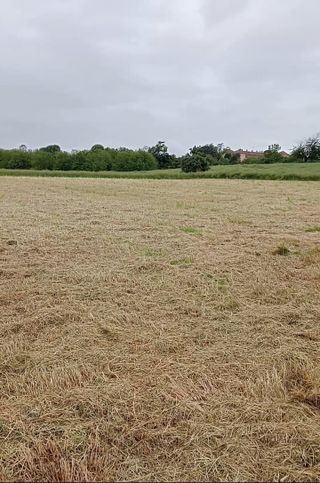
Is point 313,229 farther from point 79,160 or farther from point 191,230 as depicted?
point 79,160

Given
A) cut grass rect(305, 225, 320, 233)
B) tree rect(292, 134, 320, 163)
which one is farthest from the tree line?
cut grass rect(305, 225, 320, 233)

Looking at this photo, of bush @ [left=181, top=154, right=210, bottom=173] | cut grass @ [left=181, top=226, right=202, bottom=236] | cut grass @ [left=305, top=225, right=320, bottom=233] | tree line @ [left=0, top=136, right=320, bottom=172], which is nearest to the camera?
cut grass @ [left=181, top=226, right=202, bottom=236]

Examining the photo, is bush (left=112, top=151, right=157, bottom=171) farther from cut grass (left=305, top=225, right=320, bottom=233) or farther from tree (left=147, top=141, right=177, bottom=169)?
cut grass (left=305, top=225, right=320, bottom=233)

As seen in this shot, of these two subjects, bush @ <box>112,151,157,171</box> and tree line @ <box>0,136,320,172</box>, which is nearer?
tree line @ <box>0,136,320,172</box>

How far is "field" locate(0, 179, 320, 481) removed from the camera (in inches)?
64.2

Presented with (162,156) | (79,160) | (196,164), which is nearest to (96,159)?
(79,160)

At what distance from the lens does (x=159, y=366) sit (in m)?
2.37

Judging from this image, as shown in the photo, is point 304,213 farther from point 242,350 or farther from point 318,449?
point 318,449

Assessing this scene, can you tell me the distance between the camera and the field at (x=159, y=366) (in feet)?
5.35

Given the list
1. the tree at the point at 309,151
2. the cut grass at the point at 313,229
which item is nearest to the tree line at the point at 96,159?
the tree at the point at 309,151

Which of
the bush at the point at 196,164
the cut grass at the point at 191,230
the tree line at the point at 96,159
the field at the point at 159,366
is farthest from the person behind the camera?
the tree line at the point at 96,159

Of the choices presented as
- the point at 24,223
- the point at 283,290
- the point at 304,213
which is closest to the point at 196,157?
the point at 304,213

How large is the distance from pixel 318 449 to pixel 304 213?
923 centimetres

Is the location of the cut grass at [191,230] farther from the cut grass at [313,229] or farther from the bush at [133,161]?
the bush at [133,161]
